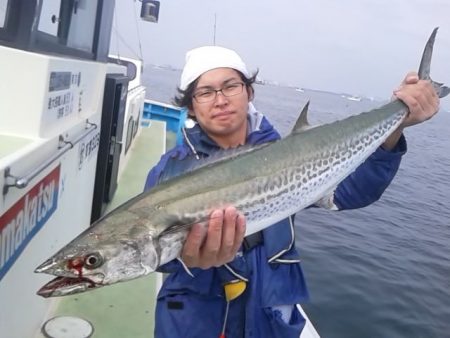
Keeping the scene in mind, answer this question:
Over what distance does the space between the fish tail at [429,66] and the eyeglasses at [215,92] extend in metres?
1.12

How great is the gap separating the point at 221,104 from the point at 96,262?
3.19 ft

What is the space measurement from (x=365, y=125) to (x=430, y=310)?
541cm

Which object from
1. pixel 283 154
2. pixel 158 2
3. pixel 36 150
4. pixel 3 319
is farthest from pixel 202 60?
pixel 158 2

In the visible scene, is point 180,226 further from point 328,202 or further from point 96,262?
point 328,202

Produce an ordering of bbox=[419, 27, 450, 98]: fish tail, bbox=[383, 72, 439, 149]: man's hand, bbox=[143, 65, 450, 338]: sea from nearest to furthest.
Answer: bbox=[383, 72, 439, 149]: man's hand → bbox=[419, 27, 450, 98]: fish tail → bbox=[143, 65, 450, 338]: sea

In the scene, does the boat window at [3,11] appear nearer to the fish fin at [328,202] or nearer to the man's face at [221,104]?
the man's face at [221,104]

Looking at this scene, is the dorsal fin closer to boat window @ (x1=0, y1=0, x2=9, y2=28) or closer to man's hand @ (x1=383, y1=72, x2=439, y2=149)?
man's hand @ (x1=383, y1=72, x2=439, y2=149)

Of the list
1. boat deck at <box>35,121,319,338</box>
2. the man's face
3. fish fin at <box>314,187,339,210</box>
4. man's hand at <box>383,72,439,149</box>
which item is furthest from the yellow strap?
boat deck at <box>35,121,319,338</box>

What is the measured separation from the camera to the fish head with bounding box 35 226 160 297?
1700mm

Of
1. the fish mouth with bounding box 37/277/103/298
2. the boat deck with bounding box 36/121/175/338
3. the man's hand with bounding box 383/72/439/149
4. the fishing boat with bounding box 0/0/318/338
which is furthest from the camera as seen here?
the boat deck with bounding box 36/121/175/338

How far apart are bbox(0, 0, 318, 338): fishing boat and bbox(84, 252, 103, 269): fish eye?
1.23 feet


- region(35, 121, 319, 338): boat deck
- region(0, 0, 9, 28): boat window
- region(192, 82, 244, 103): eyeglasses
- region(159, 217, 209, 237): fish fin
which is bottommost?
region(35, 121, 319, 338): boat deck

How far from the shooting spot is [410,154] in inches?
1042

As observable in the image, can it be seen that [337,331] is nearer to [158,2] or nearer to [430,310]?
[430,310]
